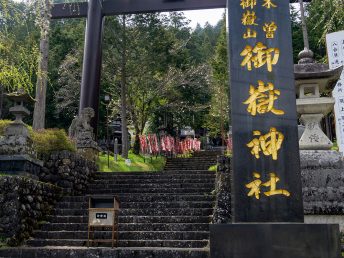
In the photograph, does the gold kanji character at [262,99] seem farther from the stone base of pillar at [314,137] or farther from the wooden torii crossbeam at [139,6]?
the wooden torii crossbeam at [139,6]

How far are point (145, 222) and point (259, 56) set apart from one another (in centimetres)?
418

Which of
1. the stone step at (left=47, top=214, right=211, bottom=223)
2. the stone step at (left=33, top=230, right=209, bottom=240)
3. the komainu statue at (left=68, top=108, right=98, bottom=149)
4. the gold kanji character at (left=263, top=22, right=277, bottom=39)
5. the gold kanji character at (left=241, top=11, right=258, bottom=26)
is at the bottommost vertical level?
the stone step at (left=33, top=230, right=209, bottom=240)

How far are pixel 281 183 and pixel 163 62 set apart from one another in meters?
16.6

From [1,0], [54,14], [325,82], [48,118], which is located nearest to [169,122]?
[48,118]

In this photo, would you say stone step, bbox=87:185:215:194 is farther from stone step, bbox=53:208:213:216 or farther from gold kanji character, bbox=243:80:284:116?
gold kanji character, bbox=243:80:284:116

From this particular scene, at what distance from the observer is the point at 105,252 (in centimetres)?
623

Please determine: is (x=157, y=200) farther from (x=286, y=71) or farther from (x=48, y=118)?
(x=48, y=118)

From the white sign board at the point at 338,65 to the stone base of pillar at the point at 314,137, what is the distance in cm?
157

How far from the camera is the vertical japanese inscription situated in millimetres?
5105

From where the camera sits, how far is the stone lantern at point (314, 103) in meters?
7.14

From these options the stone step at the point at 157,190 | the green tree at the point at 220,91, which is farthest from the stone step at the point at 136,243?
the green tree at the point at 220,91

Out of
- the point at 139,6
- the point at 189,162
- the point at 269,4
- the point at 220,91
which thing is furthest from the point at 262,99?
the point at 220,91

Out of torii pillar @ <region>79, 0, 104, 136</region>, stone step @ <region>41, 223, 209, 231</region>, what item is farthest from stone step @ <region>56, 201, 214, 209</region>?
torii pillar @ <region>79, 0, 104, 136</region>

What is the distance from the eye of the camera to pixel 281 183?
5145 mm
